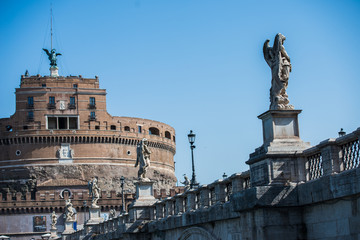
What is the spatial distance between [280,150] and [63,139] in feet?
246

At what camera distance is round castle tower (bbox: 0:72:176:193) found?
276 feet

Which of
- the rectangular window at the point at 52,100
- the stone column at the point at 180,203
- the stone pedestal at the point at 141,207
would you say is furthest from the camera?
the rectangular window at the point at 52,100

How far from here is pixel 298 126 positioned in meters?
11.4

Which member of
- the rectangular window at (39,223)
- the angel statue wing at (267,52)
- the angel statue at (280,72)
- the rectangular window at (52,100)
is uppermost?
the rectangular window at (52,100)

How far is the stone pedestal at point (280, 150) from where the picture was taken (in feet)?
36.4

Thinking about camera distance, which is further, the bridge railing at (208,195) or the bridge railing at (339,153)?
the bridge railing at (208,195)

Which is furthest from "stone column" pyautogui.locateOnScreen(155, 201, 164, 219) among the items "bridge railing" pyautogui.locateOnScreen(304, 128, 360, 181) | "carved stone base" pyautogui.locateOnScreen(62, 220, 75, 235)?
"carved stone base" pyautogui.locateOnScreen(62, 220, 75, 235)

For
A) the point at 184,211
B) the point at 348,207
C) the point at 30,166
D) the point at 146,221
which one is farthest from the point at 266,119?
the point at 30,166

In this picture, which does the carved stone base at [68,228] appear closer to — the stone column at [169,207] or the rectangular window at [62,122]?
the stone column at [169,207]

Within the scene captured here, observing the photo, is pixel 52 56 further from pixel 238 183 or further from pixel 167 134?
pixel 238 183

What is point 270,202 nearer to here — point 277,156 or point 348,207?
point 277,156

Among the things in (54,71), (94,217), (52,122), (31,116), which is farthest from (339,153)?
(54,71)

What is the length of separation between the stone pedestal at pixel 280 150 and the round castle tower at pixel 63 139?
71.5m

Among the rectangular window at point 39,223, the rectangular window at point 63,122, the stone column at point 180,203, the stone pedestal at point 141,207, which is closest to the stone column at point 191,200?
the stone column at point 180,203
